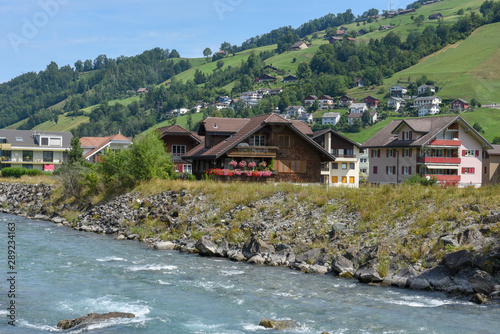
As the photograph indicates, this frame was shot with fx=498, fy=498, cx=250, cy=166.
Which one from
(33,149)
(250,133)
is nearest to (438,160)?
(250,133)

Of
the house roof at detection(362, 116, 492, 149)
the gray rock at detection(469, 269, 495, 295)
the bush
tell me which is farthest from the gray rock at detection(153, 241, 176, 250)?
the bush

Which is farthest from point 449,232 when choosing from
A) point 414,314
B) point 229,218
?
point 229,218

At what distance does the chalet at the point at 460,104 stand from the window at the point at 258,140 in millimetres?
126617

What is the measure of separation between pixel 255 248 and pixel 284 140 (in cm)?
2484

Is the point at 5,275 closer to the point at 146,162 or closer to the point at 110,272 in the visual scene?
the point at 110,272

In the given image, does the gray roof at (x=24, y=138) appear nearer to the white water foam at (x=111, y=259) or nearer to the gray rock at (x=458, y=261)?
the white water foam at (x=111, y=259)

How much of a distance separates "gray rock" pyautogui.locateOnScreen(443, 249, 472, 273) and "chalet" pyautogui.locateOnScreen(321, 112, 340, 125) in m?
166

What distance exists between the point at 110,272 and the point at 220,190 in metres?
16.5

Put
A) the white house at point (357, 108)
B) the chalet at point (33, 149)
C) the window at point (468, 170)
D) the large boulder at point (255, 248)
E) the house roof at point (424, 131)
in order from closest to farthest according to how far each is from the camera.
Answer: the large boulder at point (255, 248), the house roof at point (424, 131), the window at point (468, 170), the chalet at point (33, 149), the white house at point (357, 108)

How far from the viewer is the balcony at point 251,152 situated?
51688mm

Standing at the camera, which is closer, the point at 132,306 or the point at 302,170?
the point at 132,306

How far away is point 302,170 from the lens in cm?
5428

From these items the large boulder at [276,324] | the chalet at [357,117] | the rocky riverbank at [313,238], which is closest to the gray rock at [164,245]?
the rocky riverbank at [313,238]

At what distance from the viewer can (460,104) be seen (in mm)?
161625
